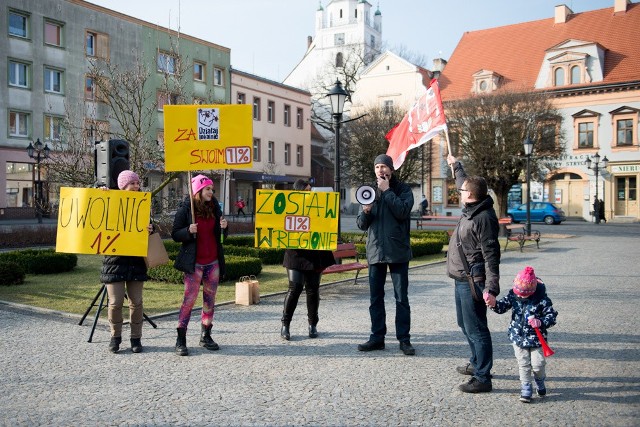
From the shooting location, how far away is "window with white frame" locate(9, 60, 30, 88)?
34219 mm

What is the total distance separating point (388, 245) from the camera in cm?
655

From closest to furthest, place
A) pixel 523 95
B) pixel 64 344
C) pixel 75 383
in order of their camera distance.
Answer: pixel 75 383 → pixel 64 344 → pixel 523 95

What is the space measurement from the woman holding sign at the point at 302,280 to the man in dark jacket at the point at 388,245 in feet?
2.93

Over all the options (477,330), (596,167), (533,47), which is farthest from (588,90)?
(477,330)

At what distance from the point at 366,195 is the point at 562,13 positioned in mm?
51372

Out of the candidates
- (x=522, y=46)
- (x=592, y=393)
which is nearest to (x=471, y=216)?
(x=592, y=393)

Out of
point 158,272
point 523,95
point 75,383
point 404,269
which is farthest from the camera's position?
point 523,95

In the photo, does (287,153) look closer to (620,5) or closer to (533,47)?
(533,47)

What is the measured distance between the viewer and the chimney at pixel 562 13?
5056 centimetres

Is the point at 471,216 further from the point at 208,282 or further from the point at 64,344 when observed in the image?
the point at 64,344

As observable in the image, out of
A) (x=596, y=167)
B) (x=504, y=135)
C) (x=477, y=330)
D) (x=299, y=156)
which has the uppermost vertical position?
(x=299, y=156)

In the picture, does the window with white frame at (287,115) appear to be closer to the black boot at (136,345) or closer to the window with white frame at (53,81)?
the window with white frame at (53,81)

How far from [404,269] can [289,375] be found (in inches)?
68.9

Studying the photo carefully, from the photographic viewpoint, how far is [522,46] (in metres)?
51.1
